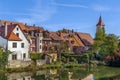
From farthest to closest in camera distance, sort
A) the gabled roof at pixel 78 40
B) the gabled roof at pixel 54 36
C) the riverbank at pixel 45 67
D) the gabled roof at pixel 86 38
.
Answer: the gabled roof at pixel 86 38 < the gabled roof at pixel 78 40 < the gabled roof at pixel 54 36 < the riverbank at pixel 45 67

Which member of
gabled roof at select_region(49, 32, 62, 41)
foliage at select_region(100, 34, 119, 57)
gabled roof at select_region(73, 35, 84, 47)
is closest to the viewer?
foliage at select_region(100, 34, 119, 57)

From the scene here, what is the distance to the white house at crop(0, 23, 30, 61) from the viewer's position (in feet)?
177

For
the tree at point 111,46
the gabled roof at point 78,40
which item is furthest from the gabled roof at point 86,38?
the tree at point 111,46

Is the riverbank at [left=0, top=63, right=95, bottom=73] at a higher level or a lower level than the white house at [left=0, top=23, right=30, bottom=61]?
lower

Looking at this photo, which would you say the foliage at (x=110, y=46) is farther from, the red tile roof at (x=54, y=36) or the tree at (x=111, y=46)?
the red tile roof at (x=54, y=36)

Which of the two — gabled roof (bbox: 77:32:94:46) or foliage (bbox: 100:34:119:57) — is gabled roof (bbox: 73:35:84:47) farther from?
foliage (bbox: 100:34:119:57)

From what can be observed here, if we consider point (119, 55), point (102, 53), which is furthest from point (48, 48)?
point (119, 55)

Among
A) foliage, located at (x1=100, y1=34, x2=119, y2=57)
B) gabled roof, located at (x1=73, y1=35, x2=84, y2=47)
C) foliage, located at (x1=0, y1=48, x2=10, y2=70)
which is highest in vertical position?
gabled roof, located at (x1=73, y1=35, x2=84, y2=47)

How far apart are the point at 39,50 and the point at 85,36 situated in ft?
88.3

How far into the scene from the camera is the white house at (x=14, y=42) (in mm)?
53875

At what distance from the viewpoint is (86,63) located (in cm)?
6138

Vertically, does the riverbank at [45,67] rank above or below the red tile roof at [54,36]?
below

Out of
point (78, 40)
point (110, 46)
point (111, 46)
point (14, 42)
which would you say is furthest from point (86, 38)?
point (14, 42)

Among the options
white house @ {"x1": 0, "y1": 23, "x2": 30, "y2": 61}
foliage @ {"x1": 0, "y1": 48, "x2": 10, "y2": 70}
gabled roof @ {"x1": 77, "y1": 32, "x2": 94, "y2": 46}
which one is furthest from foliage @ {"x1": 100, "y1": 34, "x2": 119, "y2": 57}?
foliage @ {"x1": 0, "y1": 48, "x2": 10, "y2": 70}
